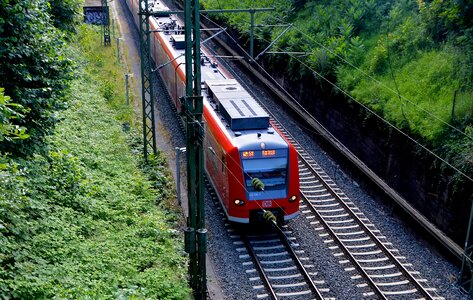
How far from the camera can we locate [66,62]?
38.7ft

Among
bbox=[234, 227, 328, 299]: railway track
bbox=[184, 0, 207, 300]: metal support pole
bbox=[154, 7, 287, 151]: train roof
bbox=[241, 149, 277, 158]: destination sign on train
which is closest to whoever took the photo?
bbox=[184, 0, 207, 300]: metal support pole

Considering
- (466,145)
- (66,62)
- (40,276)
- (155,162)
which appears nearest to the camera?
(40,276)

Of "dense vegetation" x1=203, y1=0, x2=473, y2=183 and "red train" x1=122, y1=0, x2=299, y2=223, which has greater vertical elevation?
"dense vegetation" x1=203, y1=0, x2=473, y2=183

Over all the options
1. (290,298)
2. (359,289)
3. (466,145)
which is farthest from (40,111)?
(466,145)

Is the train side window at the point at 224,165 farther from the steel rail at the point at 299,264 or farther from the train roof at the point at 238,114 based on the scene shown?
the steel rail at the point at 299,264

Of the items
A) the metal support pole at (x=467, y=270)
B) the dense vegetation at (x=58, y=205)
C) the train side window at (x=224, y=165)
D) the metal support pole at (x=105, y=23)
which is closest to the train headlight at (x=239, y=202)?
the train side window at (x=224, y=165)

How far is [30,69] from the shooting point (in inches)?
426

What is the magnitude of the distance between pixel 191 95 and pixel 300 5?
71.2ft

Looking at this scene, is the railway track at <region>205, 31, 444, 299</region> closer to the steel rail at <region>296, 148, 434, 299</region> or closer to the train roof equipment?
the steel rail at <region>296, 148, 434, 299</region>

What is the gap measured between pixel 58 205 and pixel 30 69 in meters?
3.25

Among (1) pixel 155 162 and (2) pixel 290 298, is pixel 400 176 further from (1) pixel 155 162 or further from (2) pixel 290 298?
(1) pixel 155 162

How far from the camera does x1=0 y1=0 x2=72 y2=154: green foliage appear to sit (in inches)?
392

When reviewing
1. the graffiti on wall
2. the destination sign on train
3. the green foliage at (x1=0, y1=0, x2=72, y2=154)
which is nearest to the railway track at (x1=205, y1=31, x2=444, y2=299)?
the destination sign on train

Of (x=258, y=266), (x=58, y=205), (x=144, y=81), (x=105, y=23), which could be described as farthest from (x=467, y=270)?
(x=105, y=23)
